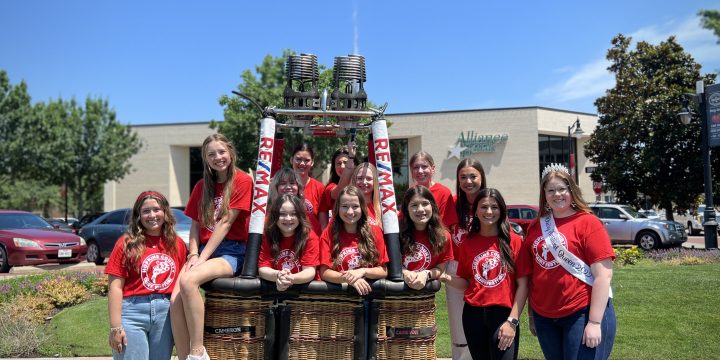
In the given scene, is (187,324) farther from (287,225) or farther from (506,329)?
(506,329)

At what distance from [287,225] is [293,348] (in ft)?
2.54

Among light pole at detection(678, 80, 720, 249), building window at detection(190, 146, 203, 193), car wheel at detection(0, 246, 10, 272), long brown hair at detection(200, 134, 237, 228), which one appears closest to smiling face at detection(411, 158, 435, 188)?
long brown hair at detection(200, 134, 237, 228)

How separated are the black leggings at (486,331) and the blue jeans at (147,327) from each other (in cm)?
193

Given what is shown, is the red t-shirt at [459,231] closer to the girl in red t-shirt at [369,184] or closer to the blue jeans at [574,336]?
the girl in red t-shirt at [369,184]

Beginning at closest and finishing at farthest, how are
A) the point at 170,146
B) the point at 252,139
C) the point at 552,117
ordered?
the point at 252,139, the point at 552,117, the point at 170,146

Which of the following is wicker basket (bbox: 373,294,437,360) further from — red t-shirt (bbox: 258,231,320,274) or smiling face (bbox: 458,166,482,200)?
smiling face (bbox: 458,166,482,200)

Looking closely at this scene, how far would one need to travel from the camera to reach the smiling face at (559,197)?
11.7 ft

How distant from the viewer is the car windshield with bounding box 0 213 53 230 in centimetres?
1418

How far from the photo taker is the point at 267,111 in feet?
13.2

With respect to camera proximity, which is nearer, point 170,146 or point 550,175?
point 550,175

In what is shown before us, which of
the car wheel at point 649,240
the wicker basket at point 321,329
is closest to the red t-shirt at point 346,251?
the wicker basket at point 321,329

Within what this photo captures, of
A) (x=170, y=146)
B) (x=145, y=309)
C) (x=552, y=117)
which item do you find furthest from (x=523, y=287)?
(x=170, y=146)

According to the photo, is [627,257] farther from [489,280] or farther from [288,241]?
[288,241]

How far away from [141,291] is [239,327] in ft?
2.17
